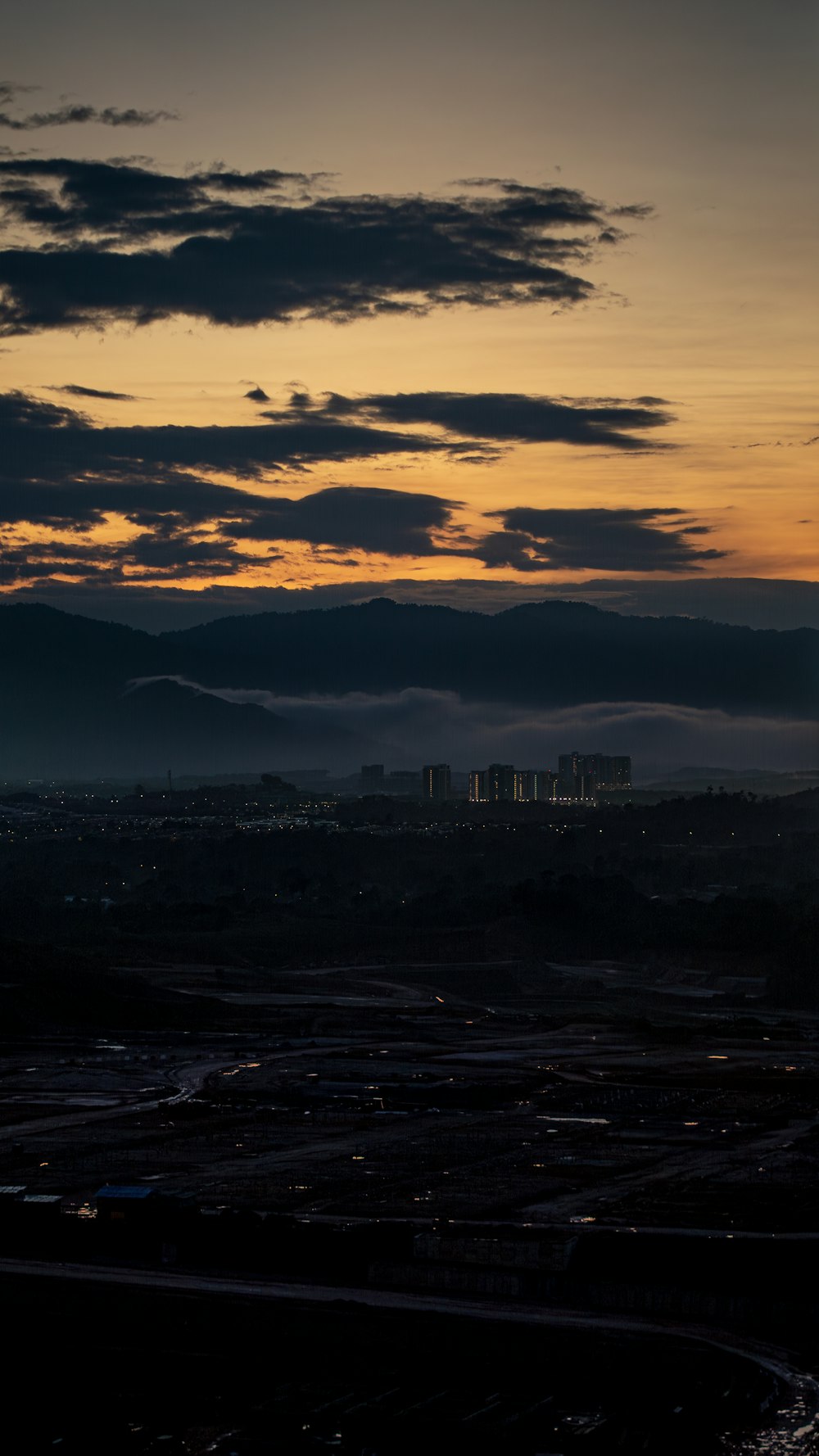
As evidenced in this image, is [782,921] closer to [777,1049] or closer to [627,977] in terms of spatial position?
[627,977]

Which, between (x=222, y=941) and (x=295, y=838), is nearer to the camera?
(x=222, y=941)

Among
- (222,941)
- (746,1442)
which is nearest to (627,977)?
(222,941)

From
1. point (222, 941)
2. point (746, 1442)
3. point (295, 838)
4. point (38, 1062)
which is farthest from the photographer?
point (295, 838)

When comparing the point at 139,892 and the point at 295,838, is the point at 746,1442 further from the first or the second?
the point at 295,838

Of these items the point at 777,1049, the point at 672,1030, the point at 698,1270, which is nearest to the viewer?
the point at 698,1270

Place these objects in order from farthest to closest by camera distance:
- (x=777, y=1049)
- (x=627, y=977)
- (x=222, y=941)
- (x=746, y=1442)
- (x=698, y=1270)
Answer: (x=222, y=941) < (x=627, y=977) < (x=777, y=1049) < (x=698, y=1270) < (x=746, y=1442)

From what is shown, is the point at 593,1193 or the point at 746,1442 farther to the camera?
the point at 593,1193

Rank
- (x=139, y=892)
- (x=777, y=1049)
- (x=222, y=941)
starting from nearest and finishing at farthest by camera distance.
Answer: (x=777, y=1049), (x=222, y=941), (x=139, y=892)

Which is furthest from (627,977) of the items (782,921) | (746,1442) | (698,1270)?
(746,1442)

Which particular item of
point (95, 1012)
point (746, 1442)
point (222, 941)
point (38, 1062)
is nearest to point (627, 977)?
point (222, 941)
